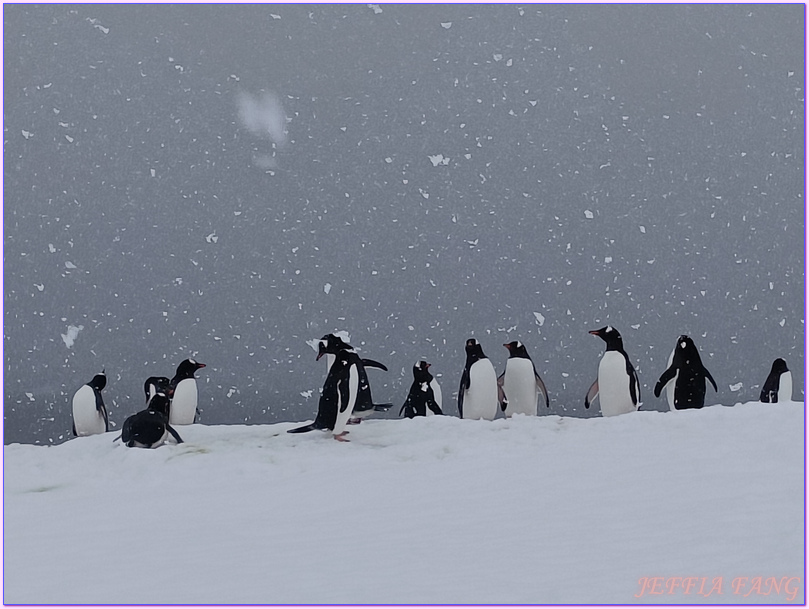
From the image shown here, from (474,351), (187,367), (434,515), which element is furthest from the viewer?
(187,367)

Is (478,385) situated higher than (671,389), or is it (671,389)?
(478,385)

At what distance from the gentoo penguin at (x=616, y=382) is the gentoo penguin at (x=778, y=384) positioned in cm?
263

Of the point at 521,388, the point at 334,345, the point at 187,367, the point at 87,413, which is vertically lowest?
the point at 87,413

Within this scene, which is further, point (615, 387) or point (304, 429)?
point (615, 387)

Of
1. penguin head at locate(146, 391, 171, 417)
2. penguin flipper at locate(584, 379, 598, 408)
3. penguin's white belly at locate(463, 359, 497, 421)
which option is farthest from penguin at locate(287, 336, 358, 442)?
penguin flipper at locate(584, 379, 598, 408)

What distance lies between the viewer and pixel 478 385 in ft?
25.9

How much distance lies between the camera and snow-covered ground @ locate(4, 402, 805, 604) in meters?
3.43

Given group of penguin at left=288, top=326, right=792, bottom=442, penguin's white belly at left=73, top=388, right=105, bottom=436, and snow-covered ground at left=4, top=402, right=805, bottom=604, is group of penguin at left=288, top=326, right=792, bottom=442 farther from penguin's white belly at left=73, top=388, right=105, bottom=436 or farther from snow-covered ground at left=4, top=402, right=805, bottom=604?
penguin's white belly at left=73, top=388, right=105, bottom=436

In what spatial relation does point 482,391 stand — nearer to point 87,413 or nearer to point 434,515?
point 434,515

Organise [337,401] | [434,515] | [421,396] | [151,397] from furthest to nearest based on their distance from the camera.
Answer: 1. [421,396]
2. [151,397]
3. [337,401]
4. [434,515]

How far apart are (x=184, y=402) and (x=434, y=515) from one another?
4.81m

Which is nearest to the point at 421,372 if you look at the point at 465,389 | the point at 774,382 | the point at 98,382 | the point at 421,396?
the point at 421,396

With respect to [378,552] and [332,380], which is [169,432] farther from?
[378,552]

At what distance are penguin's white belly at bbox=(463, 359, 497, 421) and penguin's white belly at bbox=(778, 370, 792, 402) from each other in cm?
367
